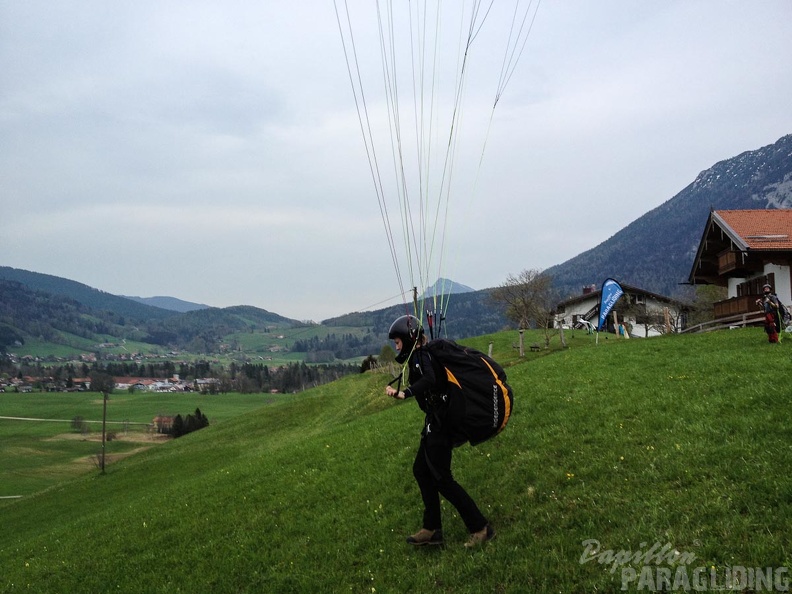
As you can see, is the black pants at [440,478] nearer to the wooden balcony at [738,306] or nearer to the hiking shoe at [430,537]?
the hiking shoe at [430,537]

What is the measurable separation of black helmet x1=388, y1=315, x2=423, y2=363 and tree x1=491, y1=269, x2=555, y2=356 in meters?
83.8

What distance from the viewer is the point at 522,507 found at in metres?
8.64

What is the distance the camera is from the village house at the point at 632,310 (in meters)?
78.4

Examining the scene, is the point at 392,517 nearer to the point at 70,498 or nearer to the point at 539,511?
the point at 539,511

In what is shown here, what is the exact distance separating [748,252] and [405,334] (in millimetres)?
39213

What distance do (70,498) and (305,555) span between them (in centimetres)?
3346

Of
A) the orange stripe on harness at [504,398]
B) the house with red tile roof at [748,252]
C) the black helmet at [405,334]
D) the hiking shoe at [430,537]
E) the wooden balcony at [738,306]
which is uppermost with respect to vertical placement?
the house with red tile roof at [748,252]

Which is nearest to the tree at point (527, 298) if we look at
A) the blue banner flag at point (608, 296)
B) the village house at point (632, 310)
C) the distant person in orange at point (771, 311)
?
the village house at point (632, 310)

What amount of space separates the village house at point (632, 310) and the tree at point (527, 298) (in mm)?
3656

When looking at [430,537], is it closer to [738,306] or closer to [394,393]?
[394,393]

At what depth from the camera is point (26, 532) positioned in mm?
27625

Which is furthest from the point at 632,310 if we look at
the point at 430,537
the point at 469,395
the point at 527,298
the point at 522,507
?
the point at 469,395

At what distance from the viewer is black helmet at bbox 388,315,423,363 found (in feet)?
25.7

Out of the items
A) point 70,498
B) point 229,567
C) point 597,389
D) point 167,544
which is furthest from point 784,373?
point 70,498
